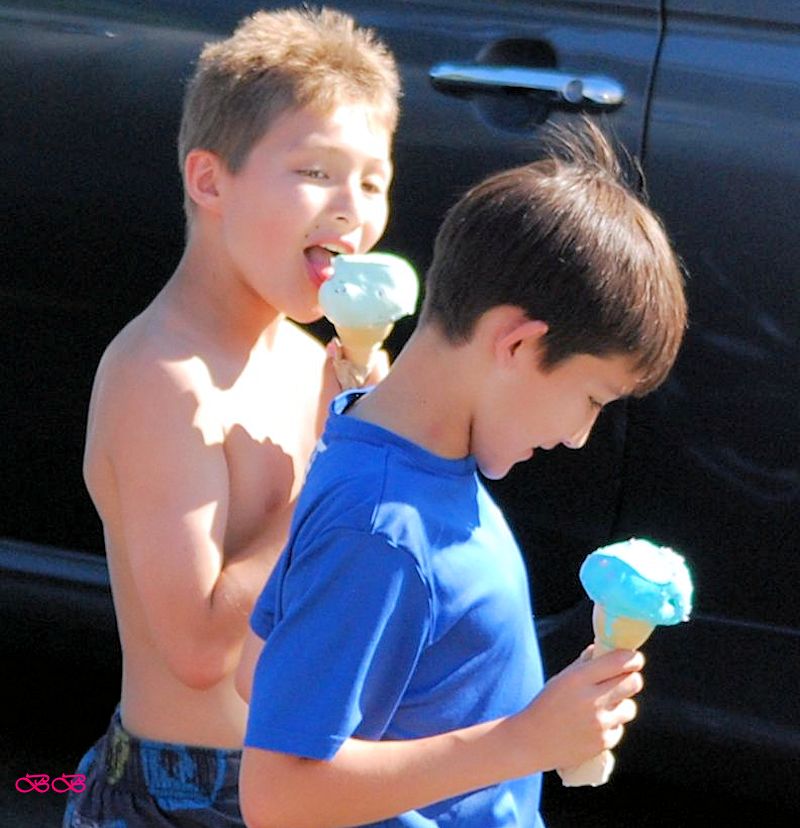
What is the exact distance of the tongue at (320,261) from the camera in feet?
6.47

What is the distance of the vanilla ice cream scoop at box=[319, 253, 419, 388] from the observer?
1.86 m

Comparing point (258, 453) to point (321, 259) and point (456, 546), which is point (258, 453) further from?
point (456, 546)

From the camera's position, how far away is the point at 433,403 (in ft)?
5.17

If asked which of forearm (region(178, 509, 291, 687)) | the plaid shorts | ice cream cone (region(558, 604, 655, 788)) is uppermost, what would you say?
ice cream cone (region(558, 604, 655, 788))

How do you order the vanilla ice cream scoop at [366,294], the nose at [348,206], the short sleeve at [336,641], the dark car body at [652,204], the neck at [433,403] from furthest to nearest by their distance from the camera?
1. the dark car body at [652,204]
2. the nose at [348,206]
3. the vanilla ice cream scoop at [366,294]
4. the neck at [433,403]
5. the short sleeve at [336,641]

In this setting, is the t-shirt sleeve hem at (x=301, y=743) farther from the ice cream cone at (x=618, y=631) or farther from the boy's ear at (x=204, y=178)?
the boy's ear at (x=204, y=178)

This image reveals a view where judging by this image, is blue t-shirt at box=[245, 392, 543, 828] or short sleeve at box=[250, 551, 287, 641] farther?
short sleeve at box=[250, 551, 287, 641]

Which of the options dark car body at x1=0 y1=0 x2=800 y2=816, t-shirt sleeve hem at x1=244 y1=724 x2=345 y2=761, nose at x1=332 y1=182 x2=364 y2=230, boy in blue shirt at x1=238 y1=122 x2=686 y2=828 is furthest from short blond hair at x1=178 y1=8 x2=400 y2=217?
t-shirt sleeve hem at x1=244 y1=724 x2=345 y2=761

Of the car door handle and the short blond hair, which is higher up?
the short blond hair

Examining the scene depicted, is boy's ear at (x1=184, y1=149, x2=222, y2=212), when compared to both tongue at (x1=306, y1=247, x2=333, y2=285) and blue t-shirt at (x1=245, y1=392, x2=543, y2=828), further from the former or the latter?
blue t-shirt at (x1=245, y1=392, x2=543, y2=828)

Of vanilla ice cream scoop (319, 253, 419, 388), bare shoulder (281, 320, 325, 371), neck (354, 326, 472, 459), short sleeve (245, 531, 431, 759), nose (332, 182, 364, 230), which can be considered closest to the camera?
short sleeve (245, 531, 431, 759)

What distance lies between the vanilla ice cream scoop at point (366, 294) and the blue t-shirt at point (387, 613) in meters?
0.26

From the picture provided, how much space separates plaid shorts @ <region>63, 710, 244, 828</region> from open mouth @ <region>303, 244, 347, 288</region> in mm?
572

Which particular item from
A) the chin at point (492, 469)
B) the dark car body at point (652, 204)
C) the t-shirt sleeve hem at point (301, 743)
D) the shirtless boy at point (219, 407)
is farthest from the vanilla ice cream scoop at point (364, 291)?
the dark car body at point (652, 204)
